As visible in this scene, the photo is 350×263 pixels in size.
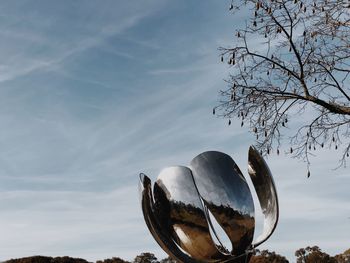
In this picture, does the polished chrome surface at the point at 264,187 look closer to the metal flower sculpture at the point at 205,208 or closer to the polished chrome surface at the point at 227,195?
the metal flower sculpture at the point at 205,208

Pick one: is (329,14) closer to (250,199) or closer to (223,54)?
(223,54)

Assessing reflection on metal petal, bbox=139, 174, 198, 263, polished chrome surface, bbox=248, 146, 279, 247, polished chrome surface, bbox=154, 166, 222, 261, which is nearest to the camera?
polished chrome surface, bbox=154, 166, 222, 261

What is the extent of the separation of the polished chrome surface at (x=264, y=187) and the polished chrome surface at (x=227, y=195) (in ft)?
0.75

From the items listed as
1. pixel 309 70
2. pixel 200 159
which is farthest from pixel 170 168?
pixel 309 70

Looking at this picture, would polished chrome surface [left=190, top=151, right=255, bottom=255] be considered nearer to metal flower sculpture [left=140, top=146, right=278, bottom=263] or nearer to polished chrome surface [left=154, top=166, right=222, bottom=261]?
metal flower sculpture [left=140, top=146, right=278, bottom=263]

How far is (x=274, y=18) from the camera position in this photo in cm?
859

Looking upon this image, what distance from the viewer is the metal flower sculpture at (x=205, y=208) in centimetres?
484

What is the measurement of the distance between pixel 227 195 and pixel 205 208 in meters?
0.27

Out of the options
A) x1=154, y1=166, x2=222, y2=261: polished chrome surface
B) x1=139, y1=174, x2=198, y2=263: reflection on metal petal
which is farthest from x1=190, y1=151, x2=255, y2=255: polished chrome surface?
x1=139, y1=174, x2=198, y2=263: reflection on metal petal

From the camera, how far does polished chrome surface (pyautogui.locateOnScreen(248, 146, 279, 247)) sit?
520 centimetres

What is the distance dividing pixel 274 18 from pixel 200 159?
427cm

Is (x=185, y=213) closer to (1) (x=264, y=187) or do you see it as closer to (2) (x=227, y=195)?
(2) (x=227, y=195)

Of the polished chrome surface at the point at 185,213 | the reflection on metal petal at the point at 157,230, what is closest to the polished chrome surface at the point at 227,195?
the polished chrome surface at the point at 185,213

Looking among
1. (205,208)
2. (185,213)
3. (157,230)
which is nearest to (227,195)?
(205,208)
